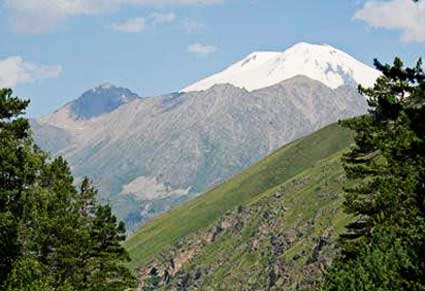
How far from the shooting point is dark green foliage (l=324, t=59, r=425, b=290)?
3556cm

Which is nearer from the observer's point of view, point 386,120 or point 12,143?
point 12,143

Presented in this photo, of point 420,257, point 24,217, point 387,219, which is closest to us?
point 420,257

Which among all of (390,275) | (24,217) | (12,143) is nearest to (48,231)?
(24,217)

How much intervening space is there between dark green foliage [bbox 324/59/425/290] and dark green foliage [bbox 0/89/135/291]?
1463cm

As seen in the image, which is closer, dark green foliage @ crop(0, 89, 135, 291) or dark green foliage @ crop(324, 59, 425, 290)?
dark green foliage @ crop(324, 59, 425, 290)

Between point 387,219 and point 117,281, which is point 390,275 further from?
point 117,281

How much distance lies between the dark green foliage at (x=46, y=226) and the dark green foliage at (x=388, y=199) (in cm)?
1463

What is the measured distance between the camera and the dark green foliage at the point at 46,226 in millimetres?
40281

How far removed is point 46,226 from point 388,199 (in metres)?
19.4

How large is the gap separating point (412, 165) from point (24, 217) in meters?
22.0

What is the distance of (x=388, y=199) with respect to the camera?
144ft

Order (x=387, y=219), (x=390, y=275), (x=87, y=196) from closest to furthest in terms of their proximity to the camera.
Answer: (x=390, y=275) < (x=387, y=219) < (x=87, y=196)

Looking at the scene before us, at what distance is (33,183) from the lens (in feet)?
143

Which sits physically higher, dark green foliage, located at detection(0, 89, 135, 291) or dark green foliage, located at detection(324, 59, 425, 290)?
dark green foliage, located at detection(0, 89, 135, 291)
